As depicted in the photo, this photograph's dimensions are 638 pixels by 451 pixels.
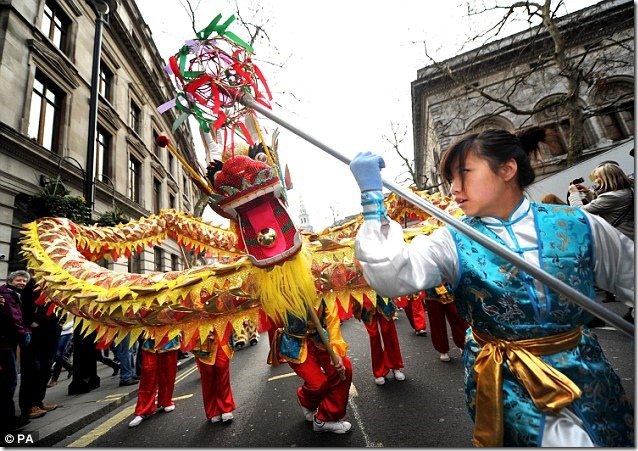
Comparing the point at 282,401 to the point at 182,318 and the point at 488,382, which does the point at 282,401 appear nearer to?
the point at 182,318

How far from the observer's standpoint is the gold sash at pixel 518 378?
1.07 m

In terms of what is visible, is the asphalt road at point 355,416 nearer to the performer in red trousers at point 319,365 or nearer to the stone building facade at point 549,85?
the performer in red trousers at point 319,365

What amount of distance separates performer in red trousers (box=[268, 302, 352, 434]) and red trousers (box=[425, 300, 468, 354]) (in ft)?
6.77

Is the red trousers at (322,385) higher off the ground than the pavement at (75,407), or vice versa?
the red trousers at (322,385)

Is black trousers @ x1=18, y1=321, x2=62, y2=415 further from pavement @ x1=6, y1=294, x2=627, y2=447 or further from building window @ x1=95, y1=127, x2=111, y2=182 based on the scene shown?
building window @ x1=95, y1=127, x2=111, y2=182

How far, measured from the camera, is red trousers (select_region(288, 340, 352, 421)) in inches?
92.2

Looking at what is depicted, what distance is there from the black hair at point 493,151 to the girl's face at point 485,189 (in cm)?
2

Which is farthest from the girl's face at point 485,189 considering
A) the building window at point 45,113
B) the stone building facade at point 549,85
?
the stone building facade at point 549,85

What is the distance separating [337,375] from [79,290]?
6.12 feet

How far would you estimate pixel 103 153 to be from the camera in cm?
1310

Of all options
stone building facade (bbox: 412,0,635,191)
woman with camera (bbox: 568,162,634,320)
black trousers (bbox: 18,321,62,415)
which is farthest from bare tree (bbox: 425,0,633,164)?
black trousers (bbox: 18,321,62,415)

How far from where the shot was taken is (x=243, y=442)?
9.44 feet

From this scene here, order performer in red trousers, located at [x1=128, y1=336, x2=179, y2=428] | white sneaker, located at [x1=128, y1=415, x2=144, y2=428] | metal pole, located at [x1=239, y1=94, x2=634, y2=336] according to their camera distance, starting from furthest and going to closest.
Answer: performer in red trousers, located at [x1=128, y1=336, x2=179, y2=428] < white sneaker, located at [x1=128, y1=415, x2=144, y2=428] < metal pole, located at [x1=239, y1=94, x2=634, y2=336]

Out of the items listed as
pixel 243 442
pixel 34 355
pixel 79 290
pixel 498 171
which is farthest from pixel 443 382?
pixel 34 355
